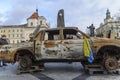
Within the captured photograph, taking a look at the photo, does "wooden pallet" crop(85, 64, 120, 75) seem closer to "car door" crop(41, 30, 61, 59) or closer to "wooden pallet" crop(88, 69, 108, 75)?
"wooden pallet" crop(88, 69, 108, 75)

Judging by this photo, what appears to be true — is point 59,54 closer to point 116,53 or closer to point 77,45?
point 77,45

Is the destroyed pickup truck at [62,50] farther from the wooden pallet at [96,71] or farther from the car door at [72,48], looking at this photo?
the wooden pallet at [96,71]

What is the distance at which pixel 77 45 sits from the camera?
951 centimetres

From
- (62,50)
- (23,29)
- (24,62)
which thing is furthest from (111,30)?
(23,29)

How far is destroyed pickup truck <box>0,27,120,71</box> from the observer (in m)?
9.40

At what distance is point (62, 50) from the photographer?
9570 mm

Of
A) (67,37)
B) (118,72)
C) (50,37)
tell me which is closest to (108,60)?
(118,72)

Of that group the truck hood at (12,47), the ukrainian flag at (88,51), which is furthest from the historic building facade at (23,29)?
the ukrainian flag at (88,51)

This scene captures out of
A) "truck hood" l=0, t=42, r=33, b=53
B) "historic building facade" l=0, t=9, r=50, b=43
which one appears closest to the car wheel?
"truck hood" l=0, t=42, r=33, b=53

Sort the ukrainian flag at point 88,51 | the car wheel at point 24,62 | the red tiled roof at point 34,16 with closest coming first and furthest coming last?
the ukrainian flag at point 88,51 < the car wheel at point 24,62 < the red tiled roof at point 34,16

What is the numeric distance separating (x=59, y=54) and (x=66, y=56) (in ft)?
0.86

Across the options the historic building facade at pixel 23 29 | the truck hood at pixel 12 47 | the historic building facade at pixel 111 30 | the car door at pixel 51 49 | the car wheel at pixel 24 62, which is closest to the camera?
the car door at pixel 51 49

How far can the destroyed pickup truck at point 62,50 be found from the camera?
9398 mm

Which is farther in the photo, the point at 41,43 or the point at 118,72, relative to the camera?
the point at 41,43
